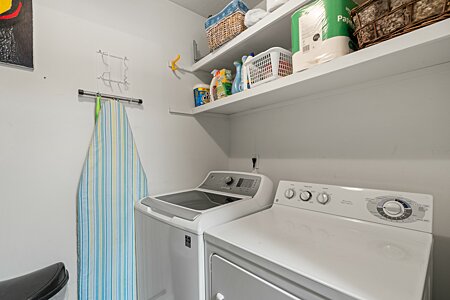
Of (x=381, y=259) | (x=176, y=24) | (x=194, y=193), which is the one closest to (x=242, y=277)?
(x=381, y=259)

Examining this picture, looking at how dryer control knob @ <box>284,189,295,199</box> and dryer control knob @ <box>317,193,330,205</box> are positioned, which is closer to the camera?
dryer control knob @ <box>317,193,330,205</box>

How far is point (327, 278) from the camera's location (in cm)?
55

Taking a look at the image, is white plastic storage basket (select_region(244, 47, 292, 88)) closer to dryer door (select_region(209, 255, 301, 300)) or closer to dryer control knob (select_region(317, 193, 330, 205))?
dryer control knob (select_region(317, 193, 330, 205))

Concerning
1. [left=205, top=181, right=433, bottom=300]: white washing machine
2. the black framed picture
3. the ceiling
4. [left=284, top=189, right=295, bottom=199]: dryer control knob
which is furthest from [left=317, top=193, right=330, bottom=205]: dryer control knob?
the black framed picture

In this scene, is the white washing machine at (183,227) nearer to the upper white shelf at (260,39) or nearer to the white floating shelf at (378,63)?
the white floating shelf at (378,63)

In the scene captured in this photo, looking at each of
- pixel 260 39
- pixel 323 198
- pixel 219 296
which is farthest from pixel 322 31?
pixel 219 296

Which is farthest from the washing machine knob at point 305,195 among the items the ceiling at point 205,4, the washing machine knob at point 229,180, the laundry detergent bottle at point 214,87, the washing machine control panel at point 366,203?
the ceiling at point 205,4

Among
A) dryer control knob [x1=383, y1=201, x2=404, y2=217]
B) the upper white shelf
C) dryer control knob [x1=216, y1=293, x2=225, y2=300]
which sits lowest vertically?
dryer control knob [x1=216, y1=293, x2=225, y2=300]

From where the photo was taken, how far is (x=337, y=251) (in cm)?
70

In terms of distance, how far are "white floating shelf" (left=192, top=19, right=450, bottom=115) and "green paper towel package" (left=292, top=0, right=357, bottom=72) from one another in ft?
0.16

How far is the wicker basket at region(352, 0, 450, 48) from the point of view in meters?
0.64

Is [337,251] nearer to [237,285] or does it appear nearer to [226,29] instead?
[237,285]

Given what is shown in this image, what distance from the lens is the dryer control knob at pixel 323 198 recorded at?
108 centimetres

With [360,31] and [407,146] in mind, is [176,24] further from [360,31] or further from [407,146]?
[407,146]
